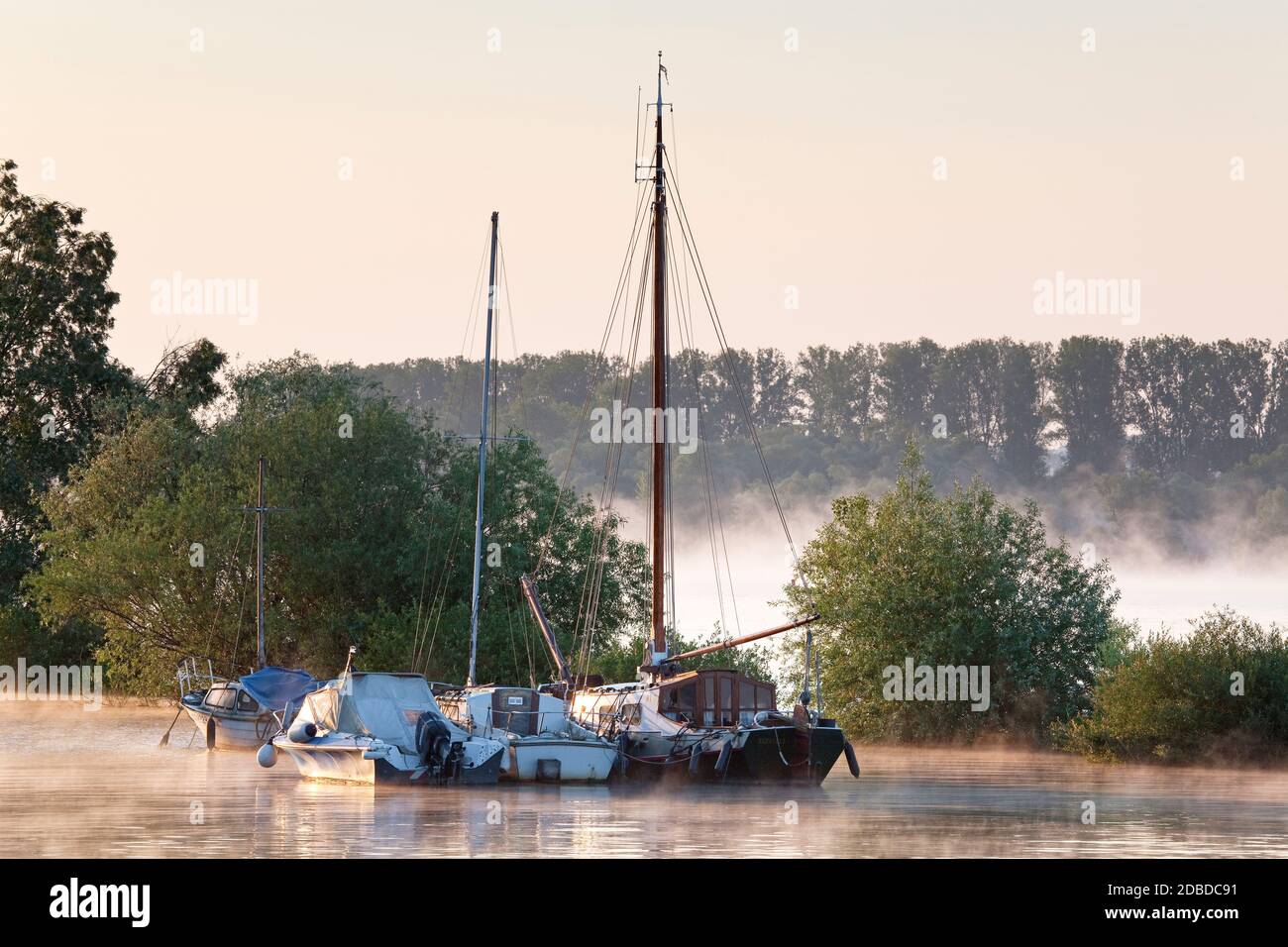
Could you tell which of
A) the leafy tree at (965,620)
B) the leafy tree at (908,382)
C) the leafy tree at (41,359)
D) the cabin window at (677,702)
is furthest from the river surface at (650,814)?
the leafy tree at (908,382)

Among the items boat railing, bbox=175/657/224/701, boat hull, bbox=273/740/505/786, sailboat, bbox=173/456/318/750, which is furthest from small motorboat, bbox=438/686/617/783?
boat railing, bbox=175/657/224/701

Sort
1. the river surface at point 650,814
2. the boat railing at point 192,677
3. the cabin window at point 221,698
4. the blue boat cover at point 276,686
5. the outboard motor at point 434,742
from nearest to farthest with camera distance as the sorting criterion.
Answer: the river surface at point 650,814 < the outboard motor at point 434,742 < the blue boat cover at point 276,686 < the cabin window at point 221,698 < the boat railing at point 192,677

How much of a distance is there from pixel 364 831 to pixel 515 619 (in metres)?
45.5

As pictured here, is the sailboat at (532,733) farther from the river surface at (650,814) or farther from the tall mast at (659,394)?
the tall mast at (659,394)

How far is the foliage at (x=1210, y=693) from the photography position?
55.8 m

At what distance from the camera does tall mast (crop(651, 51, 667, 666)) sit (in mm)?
56250

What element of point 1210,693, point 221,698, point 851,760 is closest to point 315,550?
point 221,698

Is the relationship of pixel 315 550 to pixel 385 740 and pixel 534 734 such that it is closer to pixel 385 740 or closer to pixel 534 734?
pixel 534 734

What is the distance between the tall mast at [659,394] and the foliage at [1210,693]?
591 inches

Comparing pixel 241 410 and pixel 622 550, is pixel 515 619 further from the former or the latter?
pixel 241 410

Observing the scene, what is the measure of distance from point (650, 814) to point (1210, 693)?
23.1m
